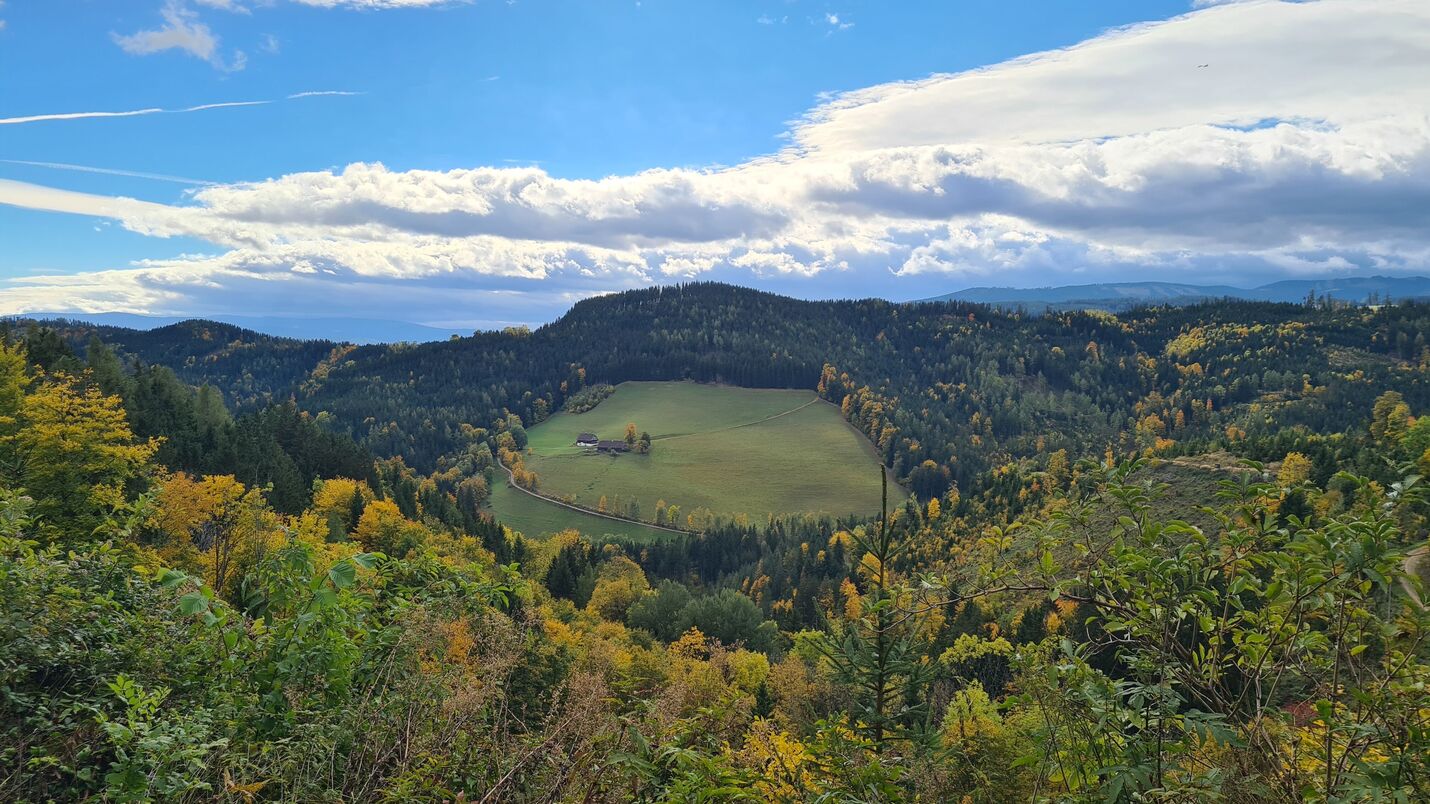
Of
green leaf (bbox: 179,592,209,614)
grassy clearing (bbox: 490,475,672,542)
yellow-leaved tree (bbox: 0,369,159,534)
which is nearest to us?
green leaf (bbox: 179,592,209,614)

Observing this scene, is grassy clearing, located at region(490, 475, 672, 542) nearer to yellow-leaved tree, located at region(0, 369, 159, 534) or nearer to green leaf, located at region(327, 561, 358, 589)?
yellow-leaved tree, located at region(0, 369, 159, 534)

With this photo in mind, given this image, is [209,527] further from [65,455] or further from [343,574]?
[343,574]

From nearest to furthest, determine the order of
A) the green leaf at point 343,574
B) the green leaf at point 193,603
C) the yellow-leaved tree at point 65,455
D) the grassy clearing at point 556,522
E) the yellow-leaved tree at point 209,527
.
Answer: the green leaf at point 193,603 → the green leaf at point 343,574 → the yellow-leaved tree at point 65,455 → the yellow-leaved tree at point 209,527 → the grassy clearing at point 556,522

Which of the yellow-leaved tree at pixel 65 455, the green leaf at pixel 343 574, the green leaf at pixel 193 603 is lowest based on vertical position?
the yellow-leaved tree at pixel 65 455

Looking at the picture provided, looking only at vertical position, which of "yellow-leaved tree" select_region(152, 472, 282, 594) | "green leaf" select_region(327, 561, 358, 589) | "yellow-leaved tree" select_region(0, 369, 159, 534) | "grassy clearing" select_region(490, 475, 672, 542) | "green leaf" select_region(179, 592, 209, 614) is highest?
→ "green leaf" select_region(327, 561, 358, 589)

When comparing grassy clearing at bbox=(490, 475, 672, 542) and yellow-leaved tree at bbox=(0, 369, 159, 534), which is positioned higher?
yellow-leaved tree at bbox=(0, 369, 159, 534)

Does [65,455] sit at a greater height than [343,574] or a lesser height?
lesser

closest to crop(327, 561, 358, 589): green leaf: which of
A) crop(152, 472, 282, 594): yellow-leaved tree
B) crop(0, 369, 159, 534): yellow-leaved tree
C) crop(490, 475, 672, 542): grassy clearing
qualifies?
crop(0, 369, 159, 534): yellow-leaved tree

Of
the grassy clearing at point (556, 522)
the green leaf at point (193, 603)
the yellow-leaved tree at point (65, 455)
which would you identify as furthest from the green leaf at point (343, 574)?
the grassy clearing at point (556, 522)

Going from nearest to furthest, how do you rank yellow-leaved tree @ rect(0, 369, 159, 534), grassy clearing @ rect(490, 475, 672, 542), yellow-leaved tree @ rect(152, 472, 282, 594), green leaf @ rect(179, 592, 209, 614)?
green leaf @ rect(179, 592, 209, 614)
yellow-leaved tree @ rect(0, 369, 159, 534)
yellow-leaved tree @ rect(152, 472, 282, 594)
grassy clearing @ rect(490, 475, 672, 542)

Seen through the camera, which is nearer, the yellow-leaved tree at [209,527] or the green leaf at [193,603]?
the green leaf at [193,603]

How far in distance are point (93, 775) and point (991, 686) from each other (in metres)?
67.6

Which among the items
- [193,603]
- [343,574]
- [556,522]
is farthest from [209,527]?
[556,522]

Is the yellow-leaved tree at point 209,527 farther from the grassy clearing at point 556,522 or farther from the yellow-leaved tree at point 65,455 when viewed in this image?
the grassy clearing at point 556,522
